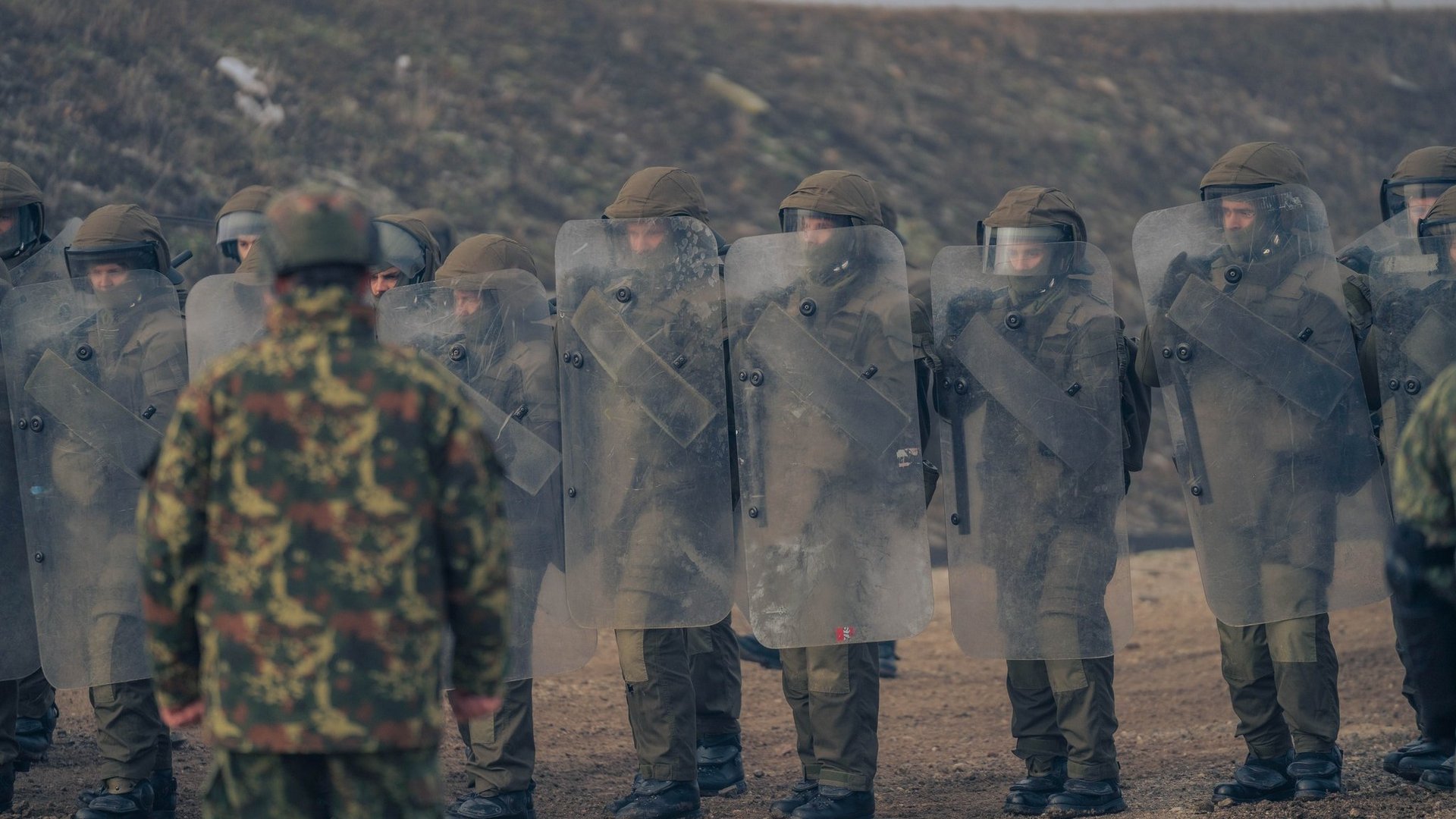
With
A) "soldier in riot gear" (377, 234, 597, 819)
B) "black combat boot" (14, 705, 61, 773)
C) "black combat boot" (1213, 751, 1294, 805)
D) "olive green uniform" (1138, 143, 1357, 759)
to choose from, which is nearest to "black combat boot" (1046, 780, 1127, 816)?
"black combat boot" (1213, 751, 1294, 805)

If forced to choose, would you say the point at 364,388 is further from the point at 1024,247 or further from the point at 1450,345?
the point at 1450,345

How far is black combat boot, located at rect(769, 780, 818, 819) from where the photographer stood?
542 centimetres

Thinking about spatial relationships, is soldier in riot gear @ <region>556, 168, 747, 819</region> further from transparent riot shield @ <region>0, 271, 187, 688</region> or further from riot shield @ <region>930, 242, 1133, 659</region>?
transparent riot shield @ <region>0, 271, 187, 688</region>

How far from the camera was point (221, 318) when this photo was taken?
17.6ft

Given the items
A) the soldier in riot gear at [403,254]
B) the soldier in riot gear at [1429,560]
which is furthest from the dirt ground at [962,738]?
the soldier in riot gear at [403,254]

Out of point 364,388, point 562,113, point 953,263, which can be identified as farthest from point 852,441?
point 562,113

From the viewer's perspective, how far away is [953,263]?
17.5 feet

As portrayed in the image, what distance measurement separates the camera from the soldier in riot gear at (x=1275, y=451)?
514cm

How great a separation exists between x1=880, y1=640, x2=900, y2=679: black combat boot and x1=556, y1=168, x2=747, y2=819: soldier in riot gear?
10.8 feet

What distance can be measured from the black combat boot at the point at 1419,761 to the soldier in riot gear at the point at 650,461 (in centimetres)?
254

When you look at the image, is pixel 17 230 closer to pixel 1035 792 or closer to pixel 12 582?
pixel 12 582

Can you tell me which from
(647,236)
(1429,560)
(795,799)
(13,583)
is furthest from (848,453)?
(13,583)

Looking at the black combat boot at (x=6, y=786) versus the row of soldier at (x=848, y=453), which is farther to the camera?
the black combat boot at (x=6, y=786)

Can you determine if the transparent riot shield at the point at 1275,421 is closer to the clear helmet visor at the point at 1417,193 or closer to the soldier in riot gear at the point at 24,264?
the clear helmet visor at the point at 1417,193
